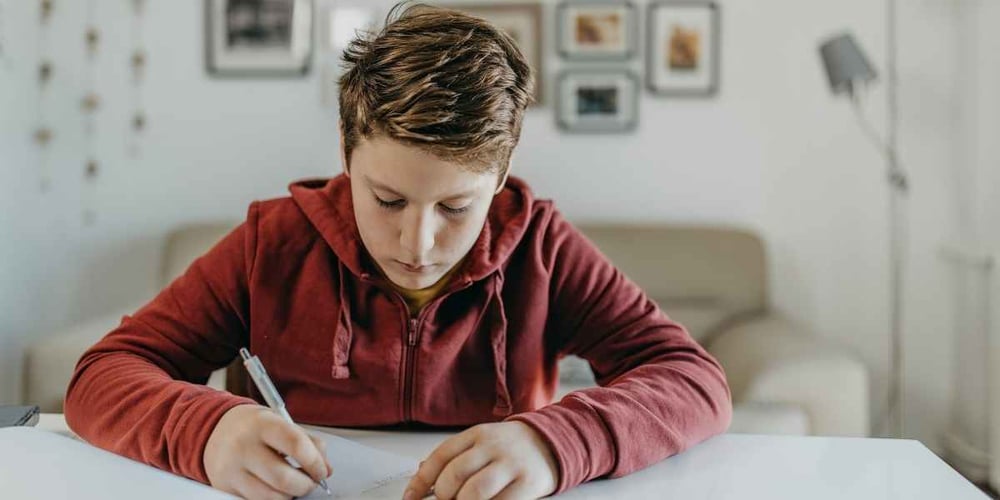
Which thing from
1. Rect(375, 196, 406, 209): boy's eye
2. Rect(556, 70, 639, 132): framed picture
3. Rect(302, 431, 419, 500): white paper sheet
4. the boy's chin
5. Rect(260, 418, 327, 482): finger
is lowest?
Rect(302, 431, 419, 500): white paper sheet

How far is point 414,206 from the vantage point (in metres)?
0.87

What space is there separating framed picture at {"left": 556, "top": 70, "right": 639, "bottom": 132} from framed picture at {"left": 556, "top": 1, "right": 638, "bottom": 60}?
6 centimetres

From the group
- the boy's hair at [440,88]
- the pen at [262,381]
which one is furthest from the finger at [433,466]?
the boy's hair at [440,88]

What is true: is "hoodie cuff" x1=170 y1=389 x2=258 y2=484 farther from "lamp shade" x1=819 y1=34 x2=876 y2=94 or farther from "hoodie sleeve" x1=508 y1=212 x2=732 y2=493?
"lamp shade" x1=819 y1=34 x2=876 y2=94

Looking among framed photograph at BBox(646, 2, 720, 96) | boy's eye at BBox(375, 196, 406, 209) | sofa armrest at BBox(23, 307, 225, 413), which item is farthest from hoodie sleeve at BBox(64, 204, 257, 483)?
framed photograph at BBox(646, 2, 720, 96)

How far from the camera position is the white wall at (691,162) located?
111 inches

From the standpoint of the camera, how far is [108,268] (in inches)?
116

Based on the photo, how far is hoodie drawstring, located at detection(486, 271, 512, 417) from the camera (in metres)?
1.10

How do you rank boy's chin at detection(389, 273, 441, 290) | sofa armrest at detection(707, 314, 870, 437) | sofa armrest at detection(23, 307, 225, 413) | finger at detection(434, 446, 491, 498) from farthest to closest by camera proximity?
sofa armrest at detection(23, 307, 225, 413) → sofa armrest at detection(707, 314, 870, 437) → boy's chin at detection(389, 273, 441, 290) → finger at detection(434, 446, 491, 498)

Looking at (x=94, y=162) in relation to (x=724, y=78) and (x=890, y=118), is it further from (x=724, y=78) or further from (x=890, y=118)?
(x=890, y=118)

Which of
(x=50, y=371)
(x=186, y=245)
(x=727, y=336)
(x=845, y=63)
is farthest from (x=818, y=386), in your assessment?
A: (x=186, y=245)

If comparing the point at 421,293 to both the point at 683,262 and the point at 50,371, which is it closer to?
the point at 50,371

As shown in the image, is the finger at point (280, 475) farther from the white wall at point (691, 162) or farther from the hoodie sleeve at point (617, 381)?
the white wall at point (691, 162)

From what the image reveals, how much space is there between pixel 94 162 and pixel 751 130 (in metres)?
1.91
